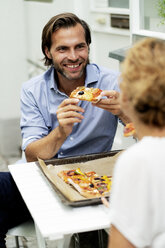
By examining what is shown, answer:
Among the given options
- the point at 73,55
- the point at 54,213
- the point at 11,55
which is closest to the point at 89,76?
the point at 73,55

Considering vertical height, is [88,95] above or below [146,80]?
below

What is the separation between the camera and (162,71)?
1422 mm

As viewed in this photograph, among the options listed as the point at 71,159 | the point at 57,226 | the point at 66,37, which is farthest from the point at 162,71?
the point at 66,37

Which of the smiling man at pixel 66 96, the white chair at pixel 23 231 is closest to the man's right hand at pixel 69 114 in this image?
the smiling man at pixel 66 96

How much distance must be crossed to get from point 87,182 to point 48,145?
A: 0.51 meters

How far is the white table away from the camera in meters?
1.80

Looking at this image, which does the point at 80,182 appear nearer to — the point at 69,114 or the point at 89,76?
the point at 69,114

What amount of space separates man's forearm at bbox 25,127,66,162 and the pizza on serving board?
33 centimetres

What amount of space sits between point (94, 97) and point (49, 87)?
539 mm

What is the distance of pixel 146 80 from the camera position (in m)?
→ 1.42

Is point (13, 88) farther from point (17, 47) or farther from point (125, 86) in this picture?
point (125, 86)

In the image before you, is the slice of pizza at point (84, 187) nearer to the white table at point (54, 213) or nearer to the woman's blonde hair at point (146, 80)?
the white table at point (54, 213)

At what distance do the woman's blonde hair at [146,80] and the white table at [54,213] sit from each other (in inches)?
21.3

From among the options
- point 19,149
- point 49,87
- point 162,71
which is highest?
point 162,71
